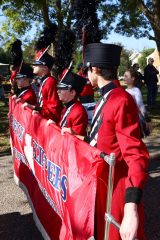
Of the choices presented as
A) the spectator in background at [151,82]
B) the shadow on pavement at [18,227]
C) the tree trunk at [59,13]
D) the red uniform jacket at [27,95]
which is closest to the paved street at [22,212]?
the shadow on pavement at [18,227]

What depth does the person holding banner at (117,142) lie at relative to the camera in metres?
2.20

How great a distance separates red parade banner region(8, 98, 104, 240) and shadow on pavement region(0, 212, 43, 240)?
188 mm

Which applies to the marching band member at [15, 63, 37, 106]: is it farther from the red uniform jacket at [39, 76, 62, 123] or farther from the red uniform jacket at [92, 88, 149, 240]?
the red uniform jacket at [92, 88, 149, 240]

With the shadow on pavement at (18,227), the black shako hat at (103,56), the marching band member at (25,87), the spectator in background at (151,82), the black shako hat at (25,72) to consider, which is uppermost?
the black shako hat at (103,56)

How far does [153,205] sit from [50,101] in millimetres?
2294

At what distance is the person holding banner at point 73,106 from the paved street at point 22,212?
1.37 meters

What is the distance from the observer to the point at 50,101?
605cm

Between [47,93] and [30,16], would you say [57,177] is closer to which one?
[47,93]

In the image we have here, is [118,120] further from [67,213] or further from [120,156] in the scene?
[67,213]

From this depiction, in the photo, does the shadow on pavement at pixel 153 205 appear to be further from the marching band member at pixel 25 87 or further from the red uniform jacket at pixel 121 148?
the marching band member at pixel 25 87

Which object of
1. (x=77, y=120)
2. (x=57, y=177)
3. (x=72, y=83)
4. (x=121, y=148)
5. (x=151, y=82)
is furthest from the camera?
(x=151, y=82)

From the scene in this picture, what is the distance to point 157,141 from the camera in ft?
32.1

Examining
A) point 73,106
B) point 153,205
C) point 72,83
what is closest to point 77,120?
point 73,106

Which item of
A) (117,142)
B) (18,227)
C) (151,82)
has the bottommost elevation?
(18,227)
